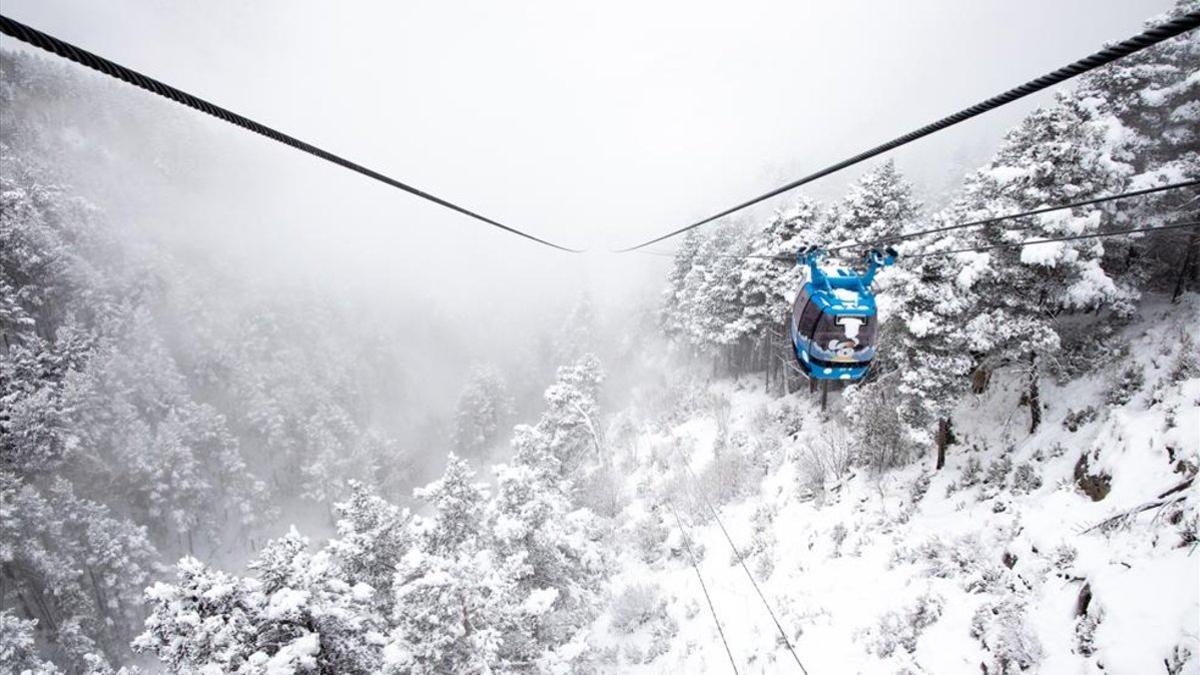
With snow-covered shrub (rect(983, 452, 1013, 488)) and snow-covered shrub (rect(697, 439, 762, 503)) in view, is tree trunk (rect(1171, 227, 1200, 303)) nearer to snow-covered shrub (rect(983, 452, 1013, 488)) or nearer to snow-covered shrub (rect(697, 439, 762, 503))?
snow-covered shrub (rect(983, 452, 1013, 488))

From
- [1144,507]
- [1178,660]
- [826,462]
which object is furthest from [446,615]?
[826,462]

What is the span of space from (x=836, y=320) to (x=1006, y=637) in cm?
736

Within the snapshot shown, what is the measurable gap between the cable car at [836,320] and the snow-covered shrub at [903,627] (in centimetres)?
689

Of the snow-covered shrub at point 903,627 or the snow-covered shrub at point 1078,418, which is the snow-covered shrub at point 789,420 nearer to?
the snow-covered shrub at point 1078,418

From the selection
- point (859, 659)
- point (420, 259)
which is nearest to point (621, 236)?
point (420, 259)

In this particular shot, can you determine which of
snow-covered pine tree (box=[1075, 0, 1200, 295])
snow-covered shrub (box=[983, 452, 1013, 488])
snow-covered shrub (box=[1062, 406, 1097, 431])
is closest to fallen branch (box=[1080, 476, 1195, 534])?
snow-covered shrub (box=[983, 452, 1013, 488])

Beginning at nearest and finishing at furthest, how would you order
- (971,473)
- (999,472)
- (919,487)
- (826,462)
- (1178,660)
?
(1178,660) → (999,472) → (971,473) → (919,487) → (826,462)

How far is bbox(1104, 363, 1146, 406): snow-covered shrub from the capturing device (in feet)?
47.7

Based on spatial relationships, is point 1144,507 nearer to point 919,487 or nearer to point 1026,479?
point 1026,479

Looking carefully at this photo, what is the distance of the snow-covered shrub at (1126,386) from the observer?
14.5 metres

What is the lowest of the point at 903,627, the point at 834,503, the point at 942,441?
the point at 834,503

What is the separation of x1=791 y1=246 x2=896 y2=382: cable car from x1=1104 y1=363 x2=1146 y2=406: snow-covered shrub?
1142 centimetres

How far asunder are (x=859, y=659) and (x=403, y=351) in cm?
11429

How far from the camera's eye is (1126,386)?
1495 centimetres
